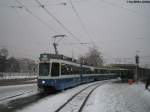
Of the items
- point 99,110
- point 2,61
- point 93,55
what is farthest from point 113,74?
point 99,110

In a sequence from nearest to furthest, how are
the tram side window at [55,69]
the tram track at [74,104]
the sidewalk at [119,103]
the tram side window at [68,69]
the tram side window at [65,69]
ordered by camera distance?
1. the sidewalk at [119,103]
2. the tram track at [74,104]
3. the tram side window at [55,69]
4. the tram side window at [65,69]
5. the tram side window at [68,69]

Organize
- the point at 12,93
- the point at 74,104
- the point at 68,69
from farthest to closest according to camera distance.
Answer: the point at 68,69 → the point at 12,93 → the point at 74,104

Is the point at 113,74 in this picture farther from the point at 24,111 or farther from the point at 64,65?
the point at 24,111

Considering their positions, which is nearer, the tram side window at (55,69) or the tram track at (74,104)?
the tram track at (74,104)

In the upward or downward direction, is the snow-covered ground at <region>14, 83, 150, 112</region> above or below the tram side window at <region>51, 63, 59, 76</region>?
below

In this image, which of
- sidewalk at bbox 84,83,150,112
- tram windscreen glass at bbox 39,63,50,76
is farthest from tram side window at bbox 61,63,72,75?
sidewalk at bbox 84,83,150,112

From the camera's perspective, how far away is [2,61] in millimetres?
Answer: 78938

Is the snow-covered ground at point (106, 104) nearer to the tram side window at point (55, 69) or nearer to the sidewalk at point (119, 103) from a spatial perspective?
the sidewalk at point (119, 103)

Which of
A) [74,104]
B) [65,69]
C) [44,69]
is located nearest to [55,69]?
[44,69]

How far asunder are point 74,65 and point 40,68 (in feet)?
26.0

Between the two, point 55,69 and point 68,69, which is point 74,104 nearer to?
point 55,69

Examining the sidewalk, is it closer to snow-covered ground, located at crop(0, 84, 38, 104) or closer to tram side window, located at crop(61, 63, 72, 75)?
tram side window, located at crop(61, 63, 72, 75)

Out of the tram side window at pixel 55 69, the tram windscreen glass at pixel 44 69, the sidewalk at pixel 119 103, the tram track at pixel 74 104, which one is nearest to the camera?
the sidewalk at pixel 119 103

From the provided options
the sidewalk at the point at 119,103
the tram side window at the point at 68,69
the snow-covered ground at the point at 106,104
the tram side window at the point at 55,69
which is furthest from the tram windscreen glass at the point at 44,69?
the sidewalk at the point at 119,103
